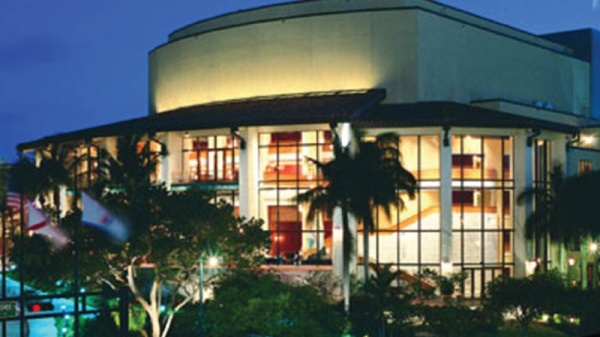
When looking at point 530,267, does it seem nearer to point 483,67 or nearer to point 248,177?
point 483,67

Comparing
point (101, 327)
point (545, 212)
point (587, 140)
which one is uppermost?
point (587, 140)

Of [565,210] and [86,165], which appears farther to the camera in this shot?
[86,165]

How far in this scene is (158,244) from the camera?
45656mm

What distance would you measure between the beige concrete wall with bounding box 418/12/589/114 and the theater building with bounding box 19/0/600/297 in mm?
113

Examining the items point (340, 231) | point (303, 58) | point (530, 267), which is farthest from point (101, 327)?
point (303, 58)

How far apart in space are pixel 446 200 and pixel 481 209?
3042 mm

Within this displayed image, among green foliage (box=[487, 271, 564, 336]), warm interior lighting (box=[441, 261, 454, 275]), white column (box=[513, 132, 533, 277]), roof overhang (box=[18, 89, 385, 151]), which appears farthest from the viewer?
white column (box=[513, 132, 533, 277])

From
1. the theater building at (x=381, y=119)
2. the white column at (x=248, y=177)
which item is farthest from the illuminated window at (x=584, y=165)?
the white column at (x=248, y=177)

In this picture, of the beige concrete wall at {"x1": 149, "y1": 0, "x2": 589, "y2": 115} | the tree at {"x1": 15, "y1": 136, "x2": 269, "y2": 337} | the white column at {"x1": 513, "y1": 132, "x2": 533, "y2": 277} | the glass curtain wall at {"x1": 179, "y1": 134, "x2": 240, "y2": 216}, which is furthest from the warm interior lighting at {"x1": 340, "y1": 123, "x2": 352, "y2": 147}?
the tree at {"x1": 15, "y1": 136, "x2": 269, "y2": 337}

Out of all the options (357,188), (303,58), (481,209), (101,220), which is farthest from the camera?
(303,58)

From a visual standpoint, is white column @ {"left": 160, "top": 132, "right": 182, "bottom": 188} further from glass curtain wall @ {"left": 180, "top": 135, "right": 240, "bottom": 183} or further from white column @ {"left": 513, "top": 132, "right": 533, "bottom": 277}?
white column @ {"left": 513, "top": 132, "right": 533, "bottom": 277}

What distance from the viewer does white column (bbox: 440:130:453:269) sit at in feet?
201

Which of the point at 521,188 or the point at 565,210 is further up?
the point at 521,188

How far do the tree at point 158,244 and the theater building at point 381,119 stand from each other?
1068cm
